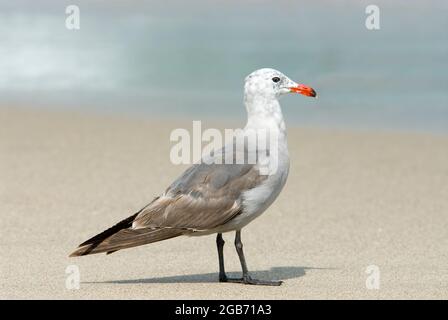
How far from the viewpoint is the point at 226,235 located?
8117 millimetres

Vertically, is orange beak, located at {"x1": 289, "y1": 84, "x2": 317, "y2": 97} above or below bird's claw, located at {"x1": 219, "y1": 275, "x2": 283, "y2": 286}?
above

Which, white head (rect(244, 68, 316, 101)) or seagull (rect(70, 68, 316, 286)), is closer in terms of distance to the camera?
seagull (rect(70, 68, 316, 286))

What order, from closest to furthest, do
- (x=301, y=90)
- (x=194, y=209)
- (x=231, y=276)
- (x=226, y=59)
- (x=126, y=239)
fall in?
(x=126, y=239), (x=194, y=209), (x=301, y=90), (x=231, y=276), (x=226, y=59)

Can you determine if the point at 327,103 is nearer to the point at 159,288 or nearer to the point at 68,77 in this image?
the point at 68,77

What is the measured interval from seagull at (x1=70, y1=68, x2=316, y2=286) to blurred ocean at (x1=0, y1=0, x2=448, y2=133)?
7.12m

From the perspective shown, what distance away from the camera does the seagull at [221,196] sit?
19.9 feet

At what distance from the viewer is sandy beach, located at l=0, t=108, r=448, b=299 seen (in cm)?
621

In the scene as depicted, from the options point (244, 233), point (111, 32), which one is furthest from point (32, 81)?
point (244, 233)

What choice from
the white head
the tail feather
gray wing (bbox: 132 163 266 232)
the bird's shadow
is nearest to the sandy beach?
the bird's shadow

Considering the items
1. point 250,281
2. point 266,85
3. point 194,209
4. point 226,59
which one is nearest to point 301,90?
point 266,85

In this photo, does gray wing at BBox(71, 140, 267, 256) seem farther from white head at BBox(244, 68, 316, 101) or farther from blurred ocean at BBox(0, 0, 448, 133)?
blurred ocean at BBox(0, 0, 448, 133)

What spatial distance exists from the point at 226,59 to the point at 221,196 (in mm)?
11212

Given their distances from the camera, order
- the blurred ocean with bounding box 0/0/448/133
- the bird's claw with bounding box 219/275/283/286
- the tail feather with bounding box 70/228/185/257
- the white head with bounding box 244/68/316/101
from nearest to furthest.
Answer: the tail feather with bounding box 70/228/185/257
the bird's claw with bounding box 219/275/283/286
the white head with bounding box 244/68/316/101
the blurred ocean with bounding box 0/0/448/133

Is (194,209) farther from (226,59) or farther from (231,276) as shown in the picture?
(226,59)
